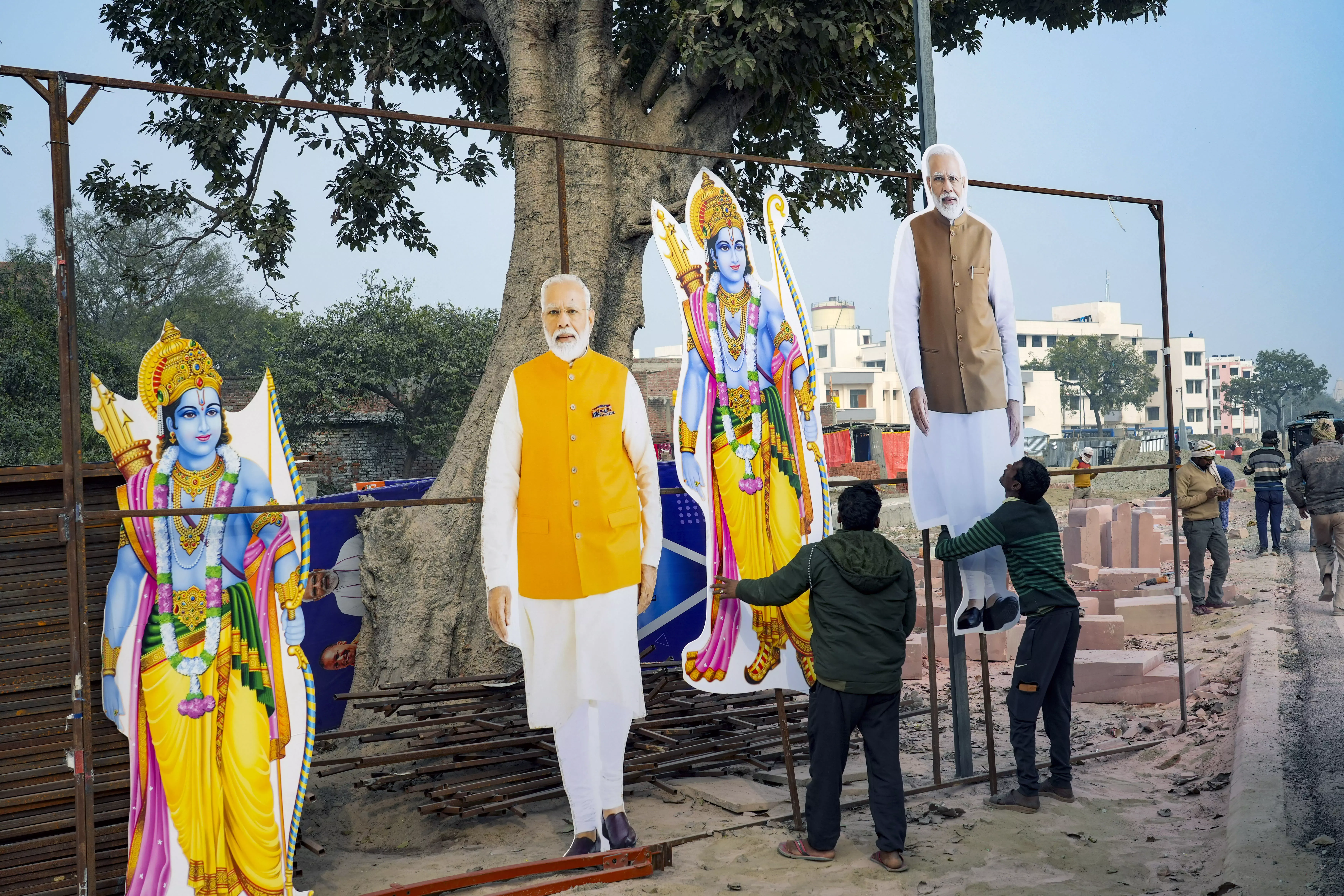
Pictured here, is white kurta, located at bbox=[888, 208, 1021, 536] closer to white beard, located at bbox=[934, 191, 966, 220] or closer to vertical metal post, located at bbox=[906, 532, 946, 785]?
white beard, located at bbox=[934, 191, 966, 220]

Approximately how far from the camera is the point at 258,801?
4.17 metres

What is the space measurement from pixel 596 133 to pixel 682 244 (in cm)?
309

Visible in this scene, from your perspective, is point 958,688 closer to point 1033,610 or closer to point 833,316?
point 1033,610

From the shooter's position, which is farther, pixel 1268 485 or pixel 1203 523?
pixel 1268 485

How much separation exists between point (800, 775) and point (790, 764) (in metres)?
1.10

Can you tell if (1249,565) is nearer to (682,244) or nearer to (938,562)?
(938,562)

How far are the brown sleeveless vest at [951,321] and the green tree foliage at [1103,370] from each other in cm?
94

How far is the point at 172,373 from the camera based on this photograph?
414 centimetres

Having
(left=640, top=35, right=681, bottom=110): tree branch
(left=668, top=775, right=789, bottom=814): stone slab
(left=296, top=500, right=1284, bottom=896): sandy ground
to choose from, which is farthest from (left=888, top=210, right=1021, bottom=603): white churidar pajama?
(left=640, top=35, right=681, bottom=110): tree branch

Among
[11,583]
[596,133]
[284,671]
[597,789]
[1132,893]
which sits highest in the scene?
[596,133]

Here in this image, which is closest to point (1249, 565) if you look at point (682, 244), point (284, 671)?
point (682, 244)

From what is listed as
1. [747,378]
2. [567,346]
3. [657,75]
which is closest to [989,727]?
[747,378]

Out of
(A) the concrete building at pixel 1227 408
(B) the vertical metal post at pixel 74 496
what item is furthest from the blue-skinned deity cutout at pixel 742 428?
(A) the concrete building at pixel 1227 408

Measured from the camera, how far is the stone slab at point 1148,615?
998cm
